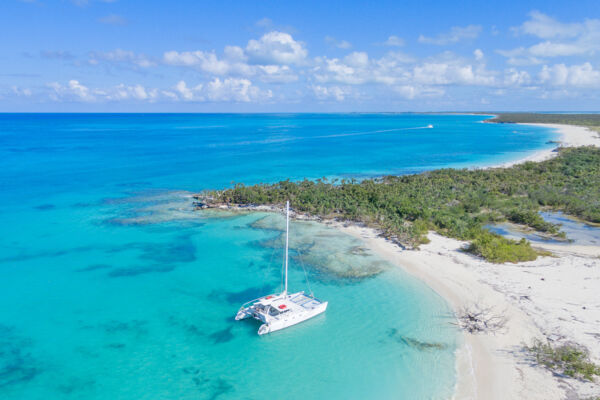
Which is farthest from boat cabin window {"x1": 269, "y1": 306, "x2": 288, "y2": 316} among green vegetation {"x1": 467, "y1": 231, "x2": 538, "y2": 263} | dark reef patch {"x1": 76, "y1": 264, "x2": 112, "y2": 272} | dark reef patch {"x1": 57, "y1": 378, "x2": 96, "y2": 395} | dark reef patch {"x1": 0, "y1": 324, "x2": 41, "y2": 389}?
green vegetation {"x1": 467, "y1": 231, "x2": 538, "y2": 263}

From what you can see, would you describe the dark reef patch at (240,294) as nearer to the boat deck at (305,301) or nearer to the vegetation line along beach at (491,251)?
the boat deck at (305,301)

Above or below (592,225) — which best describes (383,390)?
below

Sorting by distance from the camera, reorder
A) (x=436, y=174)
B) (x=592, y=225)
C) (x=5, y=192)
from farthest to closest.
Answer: (x=436, y=174), (x=5, y=192), (x=592, y=225)

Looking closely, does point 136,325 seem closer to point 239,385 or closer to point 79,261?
point 239,385

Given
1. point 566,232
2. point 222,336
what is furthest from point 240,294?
point 566,232

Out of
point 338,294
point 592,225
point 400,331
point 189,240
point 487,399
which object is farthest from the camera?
point 592,225

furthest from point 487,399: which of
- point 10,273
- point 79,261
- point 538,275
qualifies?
point 10,273

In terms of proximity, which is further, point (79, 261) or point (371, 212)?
point (371, 212)

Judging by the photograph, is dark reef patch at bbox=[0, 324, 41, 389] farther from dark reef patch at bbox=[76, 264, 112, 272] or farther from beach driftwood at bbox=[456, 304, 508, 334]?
beach driftwood at bbox=[456, 304, 508, 334]
